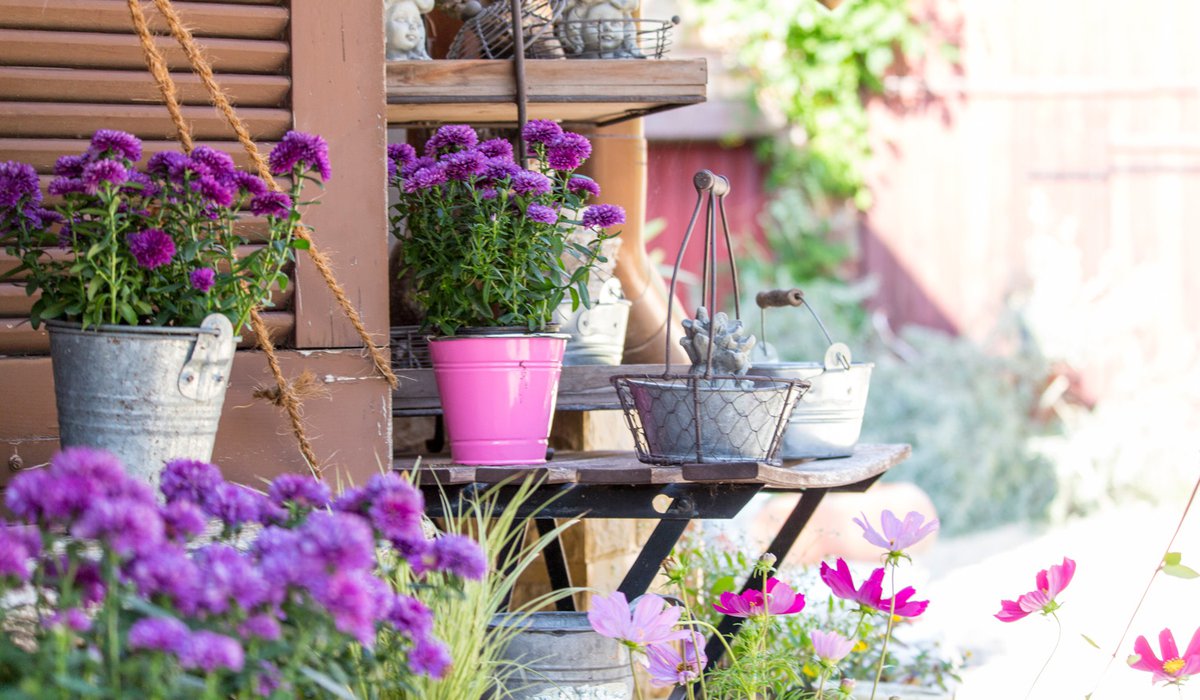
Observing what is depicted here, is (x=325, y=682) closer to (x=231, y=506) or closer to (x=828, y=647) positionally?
(x=231, y=506)

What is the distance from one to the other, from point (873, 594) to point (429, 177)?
0.93m

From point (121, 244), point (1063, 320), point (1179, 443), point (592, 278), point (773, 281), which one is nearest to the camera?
point (121, 244)

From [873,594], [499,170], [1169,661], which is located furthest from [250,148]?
[1169,661]

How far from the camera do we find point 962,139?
7594 millimetres

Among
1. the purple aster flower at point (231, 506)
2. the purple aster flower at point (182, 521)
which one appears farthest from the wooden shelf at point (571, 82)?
the purple aster flower at point (182, 521)

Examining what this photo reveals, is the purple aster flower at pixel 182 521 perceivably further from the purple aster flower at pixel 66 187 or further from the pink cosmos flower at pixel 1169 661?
the pink cosmos flower at pixel 1169 661

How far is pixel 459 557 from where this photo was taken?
1317 millimetres

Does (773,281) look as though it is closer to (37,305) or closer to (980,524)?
(980,524)

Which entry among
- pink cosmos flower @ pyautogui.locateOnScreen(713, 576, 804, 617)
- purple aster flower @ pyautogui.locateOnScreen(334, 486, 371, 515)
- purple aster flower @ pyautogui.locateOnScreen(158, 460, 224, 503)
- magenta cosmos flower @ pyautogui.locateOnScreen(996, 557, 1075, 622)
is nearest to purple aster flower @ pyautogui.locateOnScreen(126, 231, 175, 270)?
purple aster flower @ pyautogui.locateOnScreen(158, 460, 224, 503)

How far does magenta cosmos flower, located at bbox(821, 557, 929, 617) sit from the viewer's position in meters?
1.93

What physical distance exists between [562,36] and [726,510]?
3.38 feet

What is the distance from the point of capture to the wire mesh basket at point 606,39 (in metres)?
2.46

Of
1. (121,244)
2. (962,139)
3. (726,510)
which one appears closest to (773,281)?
(962,139)

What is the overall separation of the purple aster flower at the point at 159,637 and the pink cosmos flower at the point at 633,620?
823 millimetres
